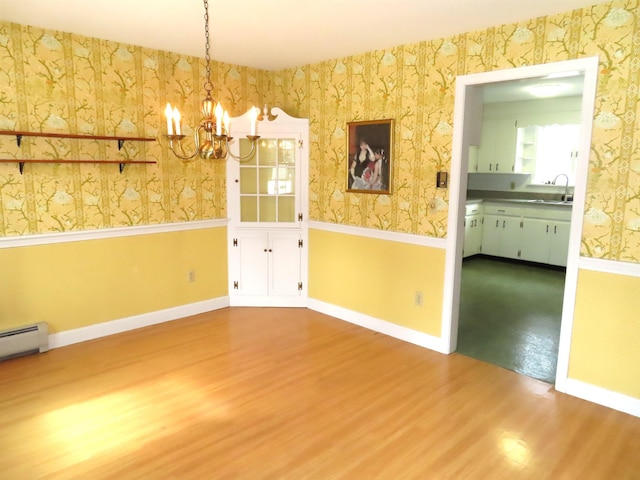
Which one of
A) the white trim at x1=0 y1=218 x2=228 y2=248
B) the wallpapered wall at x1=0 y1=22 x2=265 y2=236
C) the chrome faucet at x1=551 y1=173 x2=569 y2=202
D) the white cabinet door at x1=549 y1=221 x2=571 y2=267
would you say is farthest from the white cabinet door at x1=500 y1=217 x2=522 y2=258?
the wallpapered wall at x1=0 y1=22 x2=265 y2=236

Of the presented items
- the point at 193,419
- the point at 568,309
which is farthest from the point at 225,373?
the point at 568,309

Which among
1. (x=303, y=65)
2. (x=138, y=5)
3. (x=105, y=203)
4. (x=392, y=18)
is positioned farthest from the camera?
(x=303, y=65)

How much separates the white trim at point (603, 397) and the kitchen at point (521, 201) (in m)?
1.59

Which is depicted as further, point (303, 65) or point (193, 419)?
point (303, 65)

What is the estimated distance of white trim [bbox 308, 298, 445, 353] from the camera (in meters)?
3.85

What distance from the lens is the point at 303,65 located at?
466 centimetres

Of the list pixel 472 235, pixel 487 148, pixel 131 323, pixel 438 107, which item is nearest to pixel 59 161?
pixel 131 323

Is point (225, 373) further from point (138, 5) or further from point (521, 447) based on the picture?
point (138, 5)

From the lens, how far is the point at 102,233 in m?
3.93

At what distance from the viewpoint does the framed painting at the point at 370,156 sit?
4000 millimetres

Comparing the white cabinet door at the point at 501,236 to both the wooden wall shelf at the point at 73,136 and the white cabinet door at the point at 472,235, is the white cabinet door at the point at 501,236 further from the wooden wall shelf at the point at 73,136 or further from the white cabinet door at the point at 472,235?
the wooden wall shelf at the point at 73,136

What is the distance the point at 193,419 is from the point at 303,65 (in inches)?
140

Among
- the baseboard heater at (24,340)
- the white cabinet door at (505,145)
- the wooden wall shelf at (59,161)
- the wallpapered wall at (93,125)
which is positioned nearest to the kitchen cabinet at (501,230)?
the white cabinet door at (505,145)

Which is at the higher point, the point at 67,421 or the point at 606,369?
the point at 606,369
